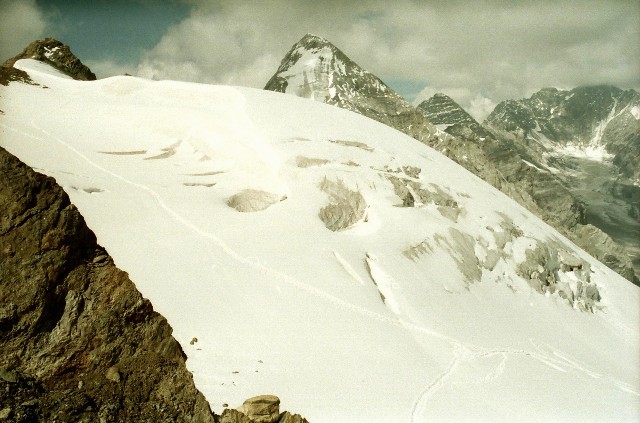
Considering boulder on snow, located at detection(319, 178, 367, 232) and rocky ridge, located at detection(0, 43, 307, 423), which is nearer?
rocky ridge, located at detection(0, 43, 307, 423)

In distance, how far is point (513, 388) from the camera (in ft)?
70.1

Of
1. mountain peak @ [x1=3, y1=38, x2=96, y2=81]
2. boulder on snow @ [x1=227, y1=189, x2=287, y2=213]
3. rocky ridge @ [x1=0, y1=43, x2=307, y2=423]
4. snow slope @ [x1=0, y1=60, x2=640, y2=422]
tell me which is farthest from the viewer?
mountain peak @ [x1=3, y1=38, x2=96, y2=81]

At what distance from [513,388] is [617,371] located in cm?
1362

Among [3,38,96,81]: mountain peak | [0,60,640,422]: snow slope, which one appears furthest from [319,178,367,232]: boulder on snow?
[3,38,96,81]: mountain peak

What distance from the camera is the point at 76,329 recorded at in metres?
7.49

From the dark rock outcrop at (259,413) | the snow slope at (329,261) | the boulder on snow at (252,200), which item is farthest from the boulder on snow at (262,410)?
the boulder on snow at (252,200)

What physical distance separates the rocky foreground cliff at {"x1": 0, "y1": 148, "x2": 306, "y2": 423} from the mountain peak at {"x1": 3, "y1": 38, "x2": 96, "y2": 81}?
80.6 meters

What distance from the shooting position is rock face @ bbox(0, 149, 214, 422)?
682 cm

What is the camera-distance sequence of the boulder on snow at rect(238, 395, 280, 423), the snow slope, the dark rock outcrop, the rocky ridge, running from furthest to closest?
the snow slope < the boulder on snow at rect(238, 395, 280, 423) < the dark rock outcrop < the rocky ridge

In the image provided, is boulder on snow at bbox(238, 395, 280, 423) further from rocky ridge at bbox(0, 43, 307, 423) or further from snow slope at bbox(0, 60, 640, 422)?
snow slope at bbox(0, 60, 640, 422)

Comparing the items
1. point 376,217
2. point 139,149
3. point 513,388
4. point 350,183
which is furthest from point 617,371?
point 139,149

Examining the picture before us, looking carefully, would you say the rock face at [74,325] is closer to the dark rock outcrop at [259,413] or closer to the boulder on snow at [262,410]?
the dark rock outcrop at [259,413]

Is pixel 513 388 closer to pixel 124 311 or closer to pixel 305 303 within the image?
pixel 305 303

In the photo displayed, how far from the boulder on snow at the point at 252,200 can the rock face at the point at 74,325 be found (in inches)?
871
